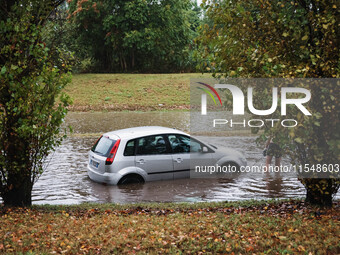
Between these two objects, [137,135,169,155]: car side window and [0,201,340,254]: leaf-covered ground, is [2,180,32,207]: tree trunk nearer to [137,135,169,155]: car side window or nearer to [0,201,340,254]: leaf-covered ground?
[0,201,340,254]: leaf-covered ground

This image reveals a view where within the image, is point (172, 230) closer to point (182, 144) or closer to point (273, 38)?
point (273, 38)

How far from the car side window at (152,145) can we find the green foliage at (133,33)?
29.4 m

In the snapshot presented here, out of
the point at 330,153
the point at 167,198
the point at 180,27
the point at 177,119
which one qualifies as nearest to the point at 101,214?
the point at 167,198

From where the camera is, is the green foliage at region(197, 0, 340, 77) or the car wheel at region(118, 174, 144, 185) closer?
the green foliage at region(197, 0, 340, 77)

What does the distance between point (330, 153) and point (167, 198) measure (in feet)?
14.3

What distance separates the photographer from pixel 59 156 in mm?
15438

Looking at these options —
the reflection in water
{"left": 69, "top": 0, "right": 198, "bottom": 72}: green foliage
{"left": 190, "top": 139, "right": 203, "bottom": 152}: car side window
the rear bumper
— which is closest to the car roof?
{"left": 190, "top": 139, "right": 203, "bottom": 152}: car side window

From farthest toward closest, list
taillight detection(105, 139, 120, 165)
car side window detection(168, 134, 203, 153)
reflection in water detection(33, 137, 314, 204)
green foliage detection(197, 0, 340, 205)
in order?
1. car side window detection(168, 134, 203, 153)
2. taillight detection(105, 139, 120, 165)
3. reflection in water detection(33, 137, 314, 204)
4. green foliage detection(197, 0, 340, 205)

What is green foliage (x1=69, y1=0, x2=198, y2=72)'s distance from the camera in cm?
4050

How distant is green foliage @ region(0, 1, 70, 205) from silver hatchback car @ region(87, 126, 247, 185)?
2783 millimetres


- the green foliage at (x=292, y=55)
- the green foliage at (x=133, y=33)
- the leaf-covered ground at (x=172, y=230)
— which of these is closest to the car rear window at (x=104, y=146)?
the leaf-covered ground at (x=172, y=230)

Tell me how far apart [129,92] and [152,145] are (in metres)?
22.6

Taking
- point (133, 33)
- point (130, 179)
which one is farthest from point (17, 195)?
point (133, 33)

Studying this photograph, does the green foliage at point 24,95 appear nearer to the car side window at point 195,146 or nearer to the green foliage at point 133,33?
the car side window at point 195,146
